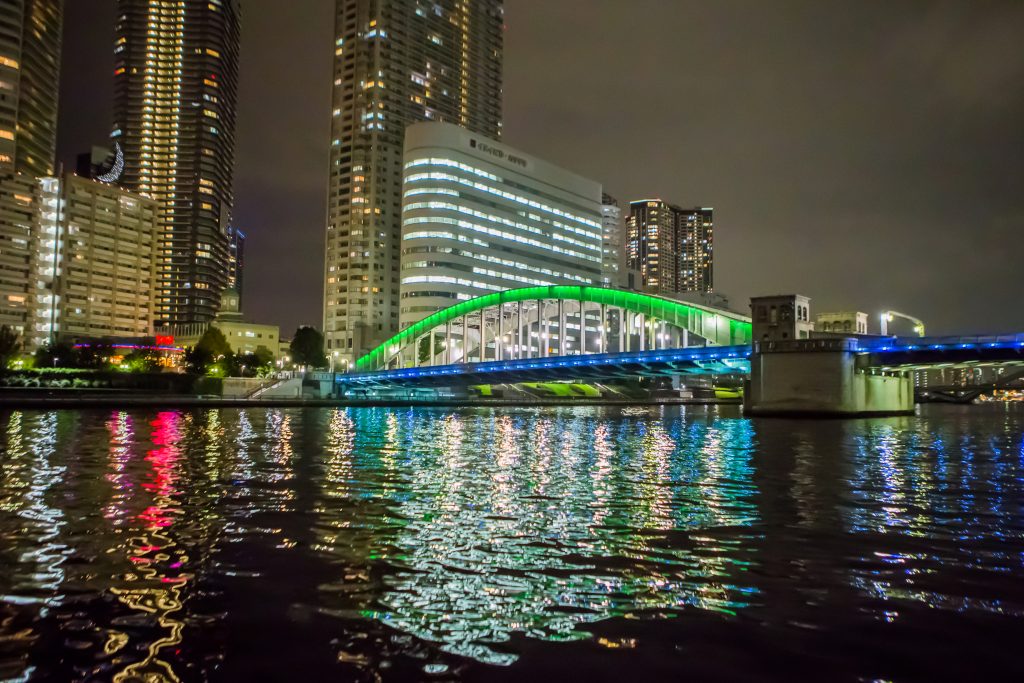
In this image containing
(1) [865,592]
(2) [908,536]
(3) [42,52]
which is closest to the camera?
(1) [865,592]

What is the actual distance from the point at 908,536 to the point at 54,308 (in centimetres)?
15724

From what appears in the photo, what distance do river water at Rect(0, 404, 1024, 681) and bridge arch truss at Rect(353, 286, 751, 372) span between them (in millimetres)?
62486

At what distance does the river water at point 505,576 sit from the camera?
6.18 metres

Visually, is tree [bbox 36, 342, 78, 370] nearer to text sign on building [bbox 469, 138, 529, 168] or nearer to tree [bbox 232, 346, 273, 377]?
tree [bbox 232, 346, 273, 377]

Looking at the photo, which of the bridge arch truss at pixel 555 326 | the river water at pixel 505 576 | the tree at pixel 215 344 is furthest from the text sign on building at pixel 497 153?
the river water at pixel 505 576

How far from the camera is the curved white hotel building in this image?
160 m

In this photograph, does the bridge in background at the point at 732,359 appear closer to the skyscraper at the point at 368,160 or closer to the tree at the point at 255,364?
the tree at the point at 255,364

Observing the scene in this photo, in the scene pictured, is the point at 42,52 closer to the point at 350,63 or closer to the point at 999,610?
the point at 350,63

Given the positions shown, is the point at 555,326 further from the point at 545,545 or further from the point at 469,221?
the point at 545,545

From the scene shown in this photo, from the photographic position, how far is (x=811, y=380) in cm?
6519

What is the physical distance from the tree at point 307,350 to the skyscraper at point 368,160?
15101mm

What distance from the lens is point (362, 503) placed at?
579 inches

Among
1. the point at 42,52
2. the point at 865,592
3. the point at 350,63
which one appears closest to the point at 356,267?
the point at 350,63

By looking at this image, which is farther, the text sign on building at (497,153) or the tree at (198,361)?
the text sign on building at (497,153)
